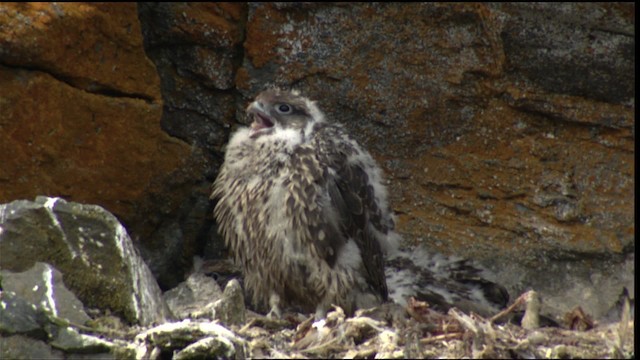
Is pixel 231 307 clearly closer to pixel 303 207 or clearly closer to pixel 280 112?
pixel 303 207

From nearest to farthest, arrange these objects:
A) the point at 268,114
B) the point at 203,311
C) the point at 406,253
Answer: the point at 203,311 < the point at 268,114 < the point at 406,253

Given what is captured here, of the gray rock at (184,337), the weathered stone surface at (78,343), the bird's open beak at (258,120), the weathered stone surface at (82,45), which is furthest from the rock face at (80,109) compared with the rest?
the gray rock at (184,337)

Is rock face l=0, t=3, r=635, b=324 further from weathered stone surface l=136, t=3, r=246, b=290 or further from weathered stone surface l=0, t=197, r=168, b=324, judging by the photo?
weathered stone surface l=0, t=197, r=168, b=324

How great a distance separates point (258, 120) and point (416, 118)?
0.71 m

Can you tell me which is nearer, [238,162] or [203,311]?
[203,311]

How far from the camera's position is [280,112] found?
5145mm

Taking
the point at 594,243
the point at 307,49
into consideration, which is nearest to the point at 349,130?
the point at 307,49

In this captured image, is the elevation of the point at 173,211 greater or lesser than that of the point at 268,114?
lesser

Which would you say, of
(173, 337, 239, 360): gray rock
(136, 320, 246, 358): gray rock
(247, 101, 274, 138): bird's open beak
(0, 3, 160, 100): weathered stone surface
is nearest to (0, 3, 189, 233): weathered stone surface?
(0, 3, 160, 100): weathered stone surface

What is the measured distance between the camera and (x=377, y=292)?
5211 mm

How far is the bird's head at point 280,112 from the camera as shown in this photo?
5.13 meters

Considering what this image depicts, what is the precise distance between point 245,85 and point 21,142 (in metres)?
1.07

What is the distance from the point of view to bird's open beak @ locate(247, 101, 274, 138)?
16.8 ft

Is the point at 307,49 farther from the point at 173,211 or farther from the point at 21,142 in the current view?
the point at 21,142
